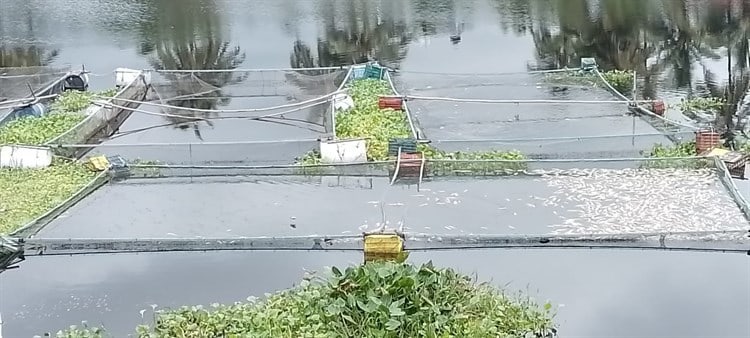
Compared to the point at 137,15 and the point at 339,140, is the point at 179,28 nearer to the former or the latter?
the point at 137,15

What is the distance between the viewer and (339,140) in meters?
9.32

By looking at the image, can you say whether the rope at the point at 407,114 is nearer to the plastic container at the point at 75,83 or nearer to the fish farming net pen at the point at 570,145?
the fish farming net pen at the point at 570,145

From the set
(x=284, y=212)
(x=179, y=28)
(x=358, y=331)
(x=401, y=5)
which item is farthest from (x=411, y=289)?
(x=401, y=5)

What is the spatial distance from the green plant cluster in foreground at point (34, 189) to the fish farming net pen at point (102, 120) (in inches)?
17.1

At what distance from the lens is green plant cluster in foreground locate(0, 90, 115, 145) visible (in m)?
10.3

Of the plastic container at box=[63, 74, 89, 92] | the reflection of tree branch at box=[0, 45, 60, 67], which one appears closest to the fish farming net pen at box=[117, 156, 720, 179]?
the plastic container at box=[63, 74, 89, 92]

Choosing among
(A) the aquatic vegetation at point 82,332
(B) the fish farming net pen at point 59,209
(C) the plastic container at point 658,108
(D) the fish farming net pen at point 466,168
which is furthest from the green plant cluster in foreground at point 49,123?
(C) the plastic container at point 658,108

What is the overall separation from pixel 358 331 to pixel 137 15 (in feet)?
56.2

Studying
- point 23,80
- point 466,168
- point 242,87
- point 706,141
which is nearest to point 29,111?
point 23,80

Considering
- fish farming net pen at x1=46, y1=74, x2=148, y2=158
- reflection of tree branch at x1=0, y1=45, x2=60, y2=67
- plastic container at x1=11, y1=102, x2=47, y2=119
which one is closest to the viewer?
fish farming net pen at x1=46, y1=74, x2=148, y2=158

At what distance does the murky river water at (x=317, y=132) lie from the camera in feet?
22.0

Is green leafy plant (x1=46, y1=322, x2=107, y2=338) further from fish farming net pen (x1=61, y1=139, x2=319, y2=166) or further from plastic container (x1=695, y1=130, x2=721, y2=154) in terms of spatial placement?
plastic container (x1=695, y1=130, x2=721, y2=154)

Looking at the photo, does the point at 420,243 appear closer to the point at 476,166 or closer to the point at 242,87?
the point at 476,166

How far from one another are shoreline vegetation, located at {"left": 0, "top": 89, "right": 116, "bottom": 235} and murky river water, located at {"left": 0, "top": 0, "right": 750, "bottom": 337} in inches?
13.8
